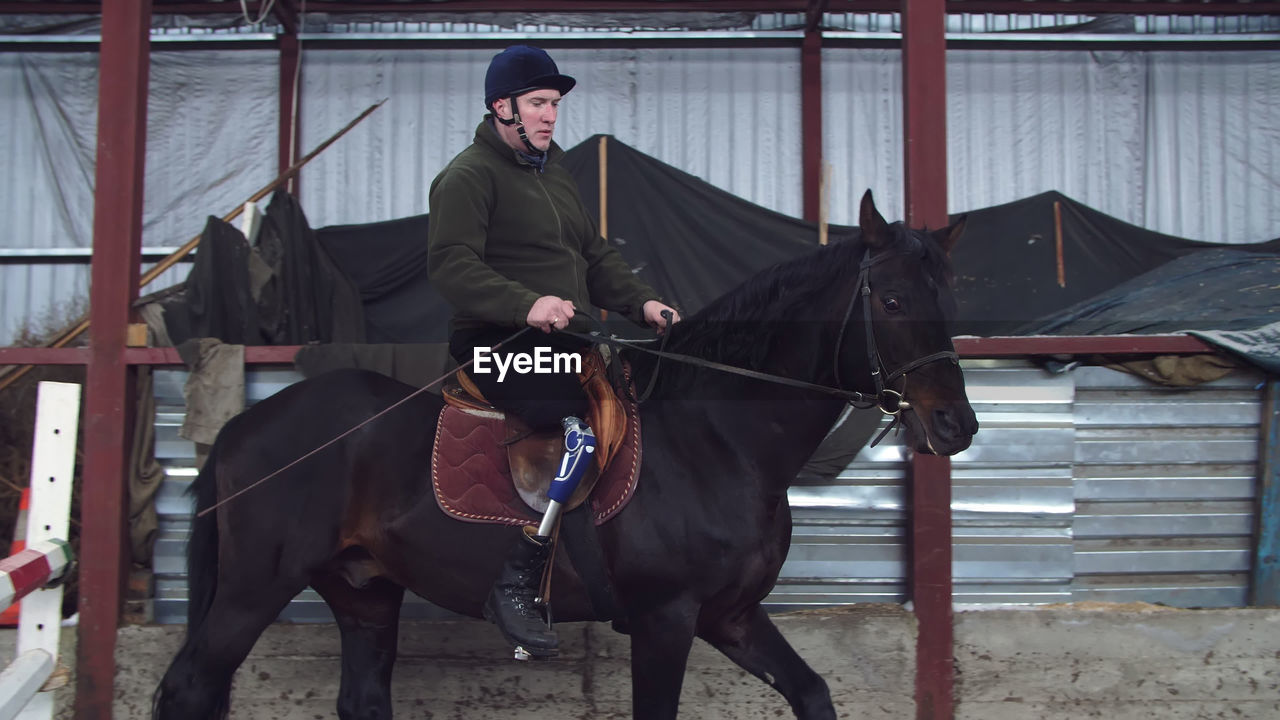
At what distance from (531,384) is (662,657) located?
1.02 metres

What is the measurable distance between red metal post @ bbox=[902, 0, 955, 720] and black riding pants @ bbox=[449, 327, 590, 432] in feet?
6.65

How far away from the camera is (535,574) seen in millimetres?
3111

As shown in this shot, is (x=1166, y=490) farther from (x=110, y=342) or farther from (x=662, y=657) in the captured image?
(x=110, y=342)

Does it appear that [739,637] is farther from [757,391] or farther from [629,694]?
[629,694]

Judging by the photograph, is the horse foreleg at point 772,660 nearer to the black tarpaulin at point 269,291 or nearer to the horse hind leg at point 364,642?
the horse hind leg at point 364,642

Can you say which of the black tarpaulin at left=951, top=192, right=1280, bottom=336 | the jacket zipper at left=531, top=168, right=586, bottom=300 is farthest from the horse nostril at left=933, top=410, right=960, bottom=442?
the black tarpaulin at left=951, top=192, right=1280, bottom=336

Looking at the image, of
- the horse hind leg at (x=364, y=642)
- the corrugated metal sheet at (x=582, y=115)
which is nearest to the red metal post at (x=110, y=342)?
the horse hind leg at (x=364, y=642)

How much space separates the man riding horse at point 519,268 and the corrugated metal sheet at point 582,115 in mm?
5033

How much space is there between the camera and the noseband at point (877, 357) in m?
2.84

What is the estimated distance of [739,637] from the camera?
322cm

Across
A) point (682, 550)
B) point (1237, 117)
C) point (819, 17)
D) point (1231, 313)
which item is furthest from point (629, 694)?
point (1237, 117)

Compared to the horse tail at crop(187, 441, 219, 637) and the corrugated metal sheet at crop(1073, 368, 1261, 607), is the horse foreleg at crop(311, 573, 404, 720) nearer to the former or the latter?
the horse tail at crop(187, 441, 219, 637)

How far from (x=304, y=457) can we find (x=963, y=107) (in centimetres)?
707

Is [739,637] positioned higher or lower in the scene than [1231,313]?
lower
